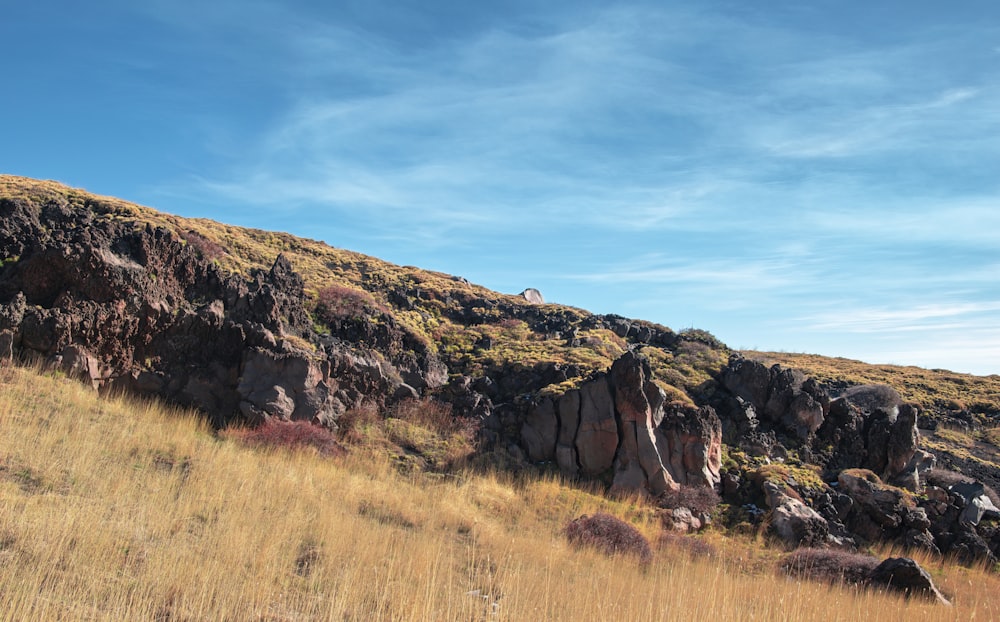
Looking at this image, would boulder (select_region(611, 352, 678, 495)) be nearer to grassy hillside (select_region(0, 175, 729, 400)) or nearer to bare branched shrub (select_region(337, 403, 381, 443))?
grassy hillside (select_region(0, 175, 729, 400))

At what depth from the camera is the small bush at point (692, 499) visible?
18.9 m

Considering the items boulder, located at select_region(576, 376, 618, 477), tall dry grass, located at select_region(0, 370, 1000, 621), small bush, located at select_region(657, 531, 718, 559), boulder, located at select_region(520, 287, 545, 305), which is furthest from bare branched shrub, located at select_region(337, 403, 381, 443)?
boulder, located at select_region(520, 287, 545, 305)

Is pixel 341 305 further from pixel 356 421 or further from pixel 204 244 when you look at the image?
pixel 204 244

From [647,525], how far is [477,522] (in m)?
5.95

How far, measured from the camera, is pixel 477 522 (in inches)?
543

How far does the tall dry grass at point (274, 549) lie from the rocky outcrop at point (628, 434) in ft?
11.9

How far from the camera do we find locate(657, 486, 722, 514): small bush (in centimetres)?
1894

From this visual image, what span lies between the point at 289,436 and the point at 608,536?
31.2ft

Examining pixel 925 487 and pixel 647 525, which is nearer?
pixel 647 525

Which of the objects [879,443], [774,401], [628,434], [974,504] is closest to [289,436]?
[628,434]

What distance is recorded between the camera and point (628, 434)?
20.5m

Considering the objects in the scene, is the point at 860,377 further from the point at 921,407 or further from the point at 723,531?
the point at 723,531

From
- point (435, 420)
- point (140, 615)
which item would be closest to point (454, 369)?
point (435, 420)

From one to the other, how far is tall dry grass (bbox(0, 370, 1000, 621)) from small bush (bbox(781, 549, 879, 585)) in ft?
2.54
